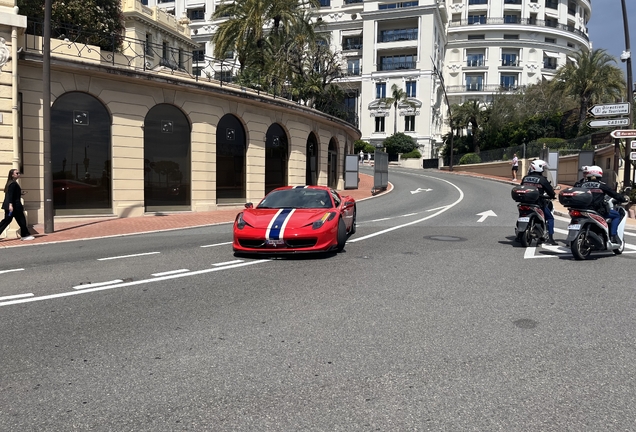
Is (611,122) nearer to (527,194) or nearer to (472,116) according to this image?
(527,194)

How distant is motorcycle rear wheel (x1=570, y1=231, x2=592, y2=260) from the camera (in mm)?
8656

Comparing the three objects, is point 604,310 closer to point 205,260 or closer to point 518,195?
point 518,195

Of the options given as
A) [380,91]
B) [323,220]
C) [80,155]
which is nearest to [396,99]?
[380,91]

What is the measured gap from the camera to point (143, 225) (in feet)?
51.6

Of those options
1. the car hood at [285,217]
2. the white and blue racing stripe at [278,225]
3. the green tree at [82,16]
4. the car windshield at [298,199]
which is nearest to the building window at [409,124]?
the green tree at [82,16]

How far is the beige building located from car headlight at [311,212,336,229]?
9.62m

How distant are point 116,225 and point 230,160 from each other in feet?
23.0

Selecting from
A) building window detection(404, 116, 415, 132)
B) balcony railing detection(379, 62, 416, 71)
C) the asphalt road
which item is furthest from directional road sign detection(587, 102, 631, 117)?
balcony railing detection(379, 62, 416, 71)

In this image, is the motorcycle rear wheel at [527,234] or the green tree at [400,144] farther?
the green tree at [400,144]

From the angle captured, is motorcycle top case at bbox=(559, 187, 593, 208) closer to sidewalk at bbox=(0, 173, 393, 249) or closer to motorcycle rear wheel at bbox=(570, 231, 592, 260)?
motorcycle rear wheel at bbox=(570, 231, 592, 260)

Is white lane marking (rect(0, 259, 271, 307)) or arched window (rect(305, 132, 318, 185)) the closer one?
white lane marking (rect(0, 259, 271, 307))

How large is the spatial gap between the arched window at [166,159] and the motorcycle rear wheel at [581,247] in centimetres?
1483

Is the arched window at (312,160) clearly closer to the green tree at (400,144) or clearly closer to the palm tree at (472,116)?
the palm tree at (472,116)

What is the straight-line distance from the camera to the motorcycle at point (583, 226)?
862 centimetres
